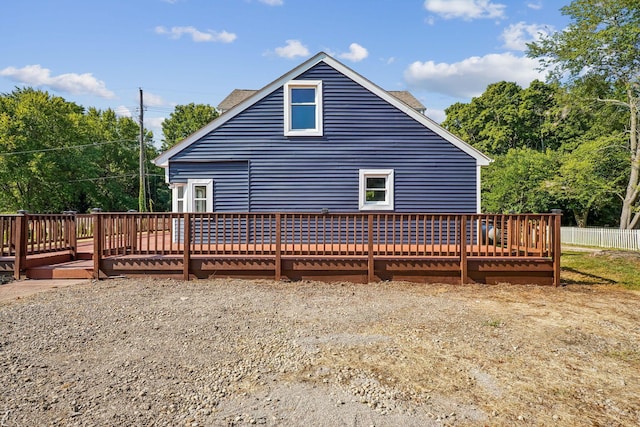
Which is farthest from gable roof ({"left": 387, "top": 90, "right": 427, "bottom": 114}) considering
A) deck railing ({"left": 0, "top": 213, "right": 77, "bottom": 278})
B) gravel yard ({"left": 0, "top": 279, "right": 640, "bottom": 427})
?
deck railing ({"left": 0, "top": 213, "right": 77, "bottom": 278})

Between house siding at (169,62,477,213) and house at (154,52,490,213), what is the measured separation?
0.03m

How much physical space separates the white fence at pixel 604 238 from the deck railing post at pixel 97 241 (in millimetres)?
19128

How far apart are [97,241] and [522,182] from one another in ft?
88.2

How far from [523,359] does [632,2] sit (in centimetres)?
1959

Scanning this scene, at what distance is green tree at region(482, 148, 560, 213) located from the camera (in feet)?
83.7

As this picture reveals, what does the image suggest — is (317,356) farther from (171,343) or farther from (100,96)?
(100,96)

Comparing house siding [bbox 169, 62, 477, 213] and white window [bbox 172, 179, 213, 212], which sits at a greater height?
house siding [bbox 169, 62, 477, 213]

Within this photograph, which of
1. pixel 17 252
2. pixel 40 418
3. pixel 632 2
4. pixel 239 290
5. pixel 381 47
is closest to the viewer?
pixel 40 418

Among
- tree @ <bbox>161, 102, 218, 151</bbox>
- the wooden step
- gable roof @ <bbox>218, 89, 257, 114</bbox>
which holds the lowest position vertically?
the wooden step

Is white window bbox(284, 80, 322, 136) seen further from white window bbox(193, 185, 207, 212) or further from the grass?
the grass

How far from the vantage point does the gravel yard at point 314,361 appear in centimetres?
257

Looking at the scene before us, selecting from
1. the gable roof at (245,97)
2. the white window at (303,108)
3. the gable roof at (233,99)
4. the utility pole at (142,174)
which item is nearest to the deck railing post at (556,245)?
the white window at (303,108)

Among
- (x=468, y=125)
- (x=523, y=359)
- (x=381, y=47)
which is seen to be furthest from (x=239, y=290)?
(x=468, y=125)

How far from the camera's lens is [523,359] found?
3.60m
